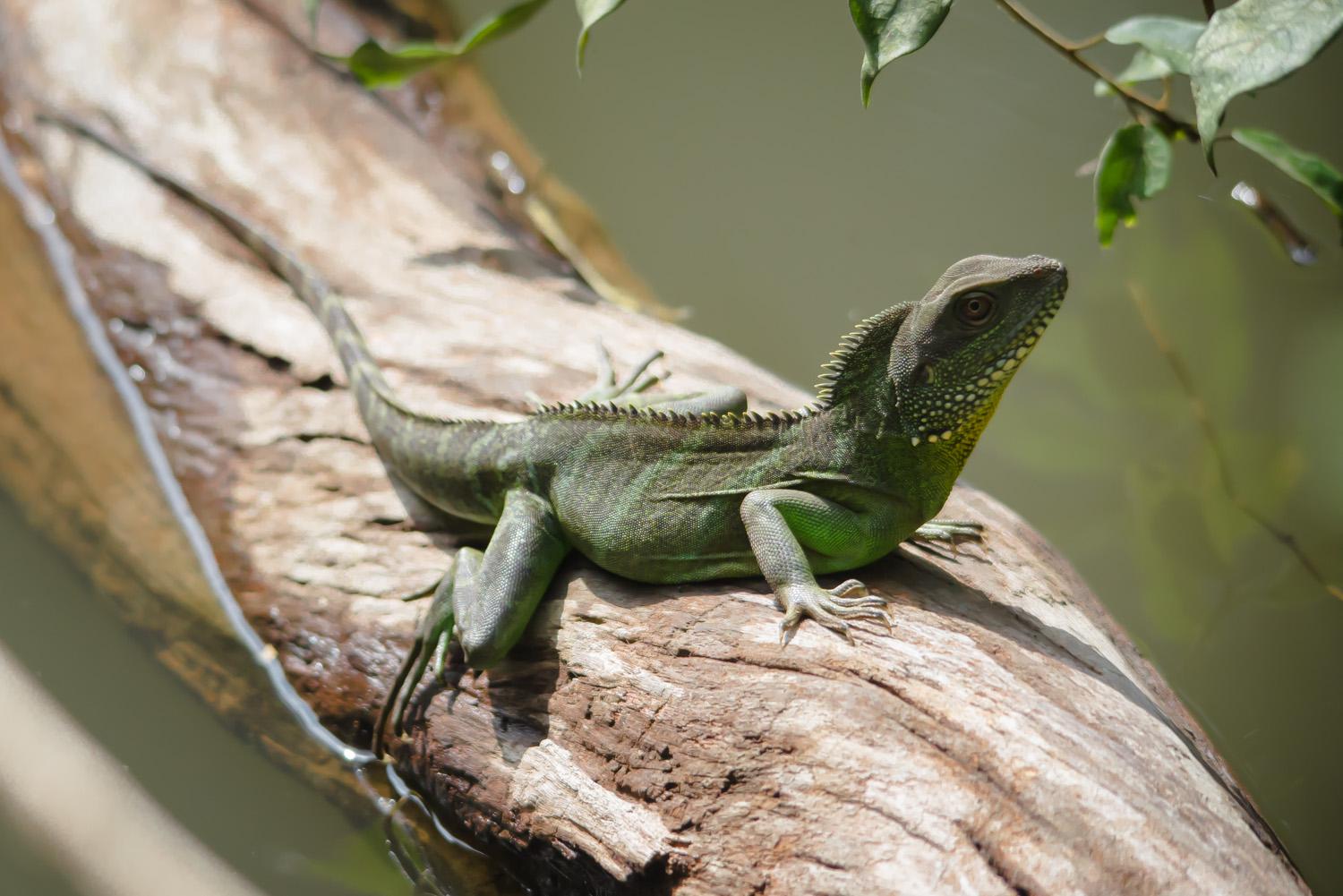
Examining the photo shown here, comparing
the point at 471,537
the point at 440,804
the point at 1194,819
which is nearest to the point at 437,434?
the point at 471,537

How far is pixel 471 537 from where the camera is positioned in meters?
4.53

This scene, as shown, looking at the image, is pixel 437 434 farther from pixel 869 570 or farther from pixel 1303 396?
pixel 1303 396

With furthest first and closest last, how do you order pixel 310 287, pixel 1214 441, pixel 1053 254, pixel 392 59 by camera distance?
pixel 1053 254
pixel 1214 441
pixel 310 287
pixel 392 59

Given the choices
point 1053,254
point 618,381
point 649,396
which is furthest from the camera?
point 1053,254

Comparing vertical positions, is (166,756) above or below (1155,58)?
below

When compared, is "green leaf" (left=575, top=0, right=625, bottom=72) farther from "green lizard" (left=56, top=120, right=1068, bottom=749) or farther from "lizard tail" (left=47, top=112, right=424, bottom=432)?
"lizard tail" (left=47, top=112, right=424, bottom=432)

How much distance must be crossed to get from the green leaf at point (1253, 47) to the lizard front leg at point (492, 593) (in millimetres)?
2562

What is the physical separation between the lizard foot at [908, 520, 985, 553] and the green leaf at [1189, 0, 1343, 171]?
1692 millimetres

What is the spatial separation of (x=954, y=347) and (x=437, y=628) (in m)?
2.19

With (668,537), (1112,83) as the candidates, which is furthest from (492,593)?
(1112,83)

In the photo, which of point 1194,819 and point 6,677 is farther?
point 6,677

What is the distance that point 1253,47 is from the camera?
2.68 m

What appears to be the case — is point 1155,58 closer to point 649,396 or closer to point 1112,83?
point 1112,83

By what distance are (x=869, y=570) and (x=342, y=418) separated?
2825 millimetres
